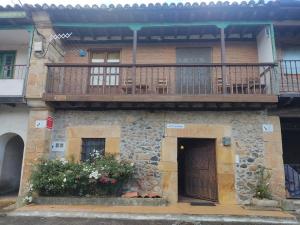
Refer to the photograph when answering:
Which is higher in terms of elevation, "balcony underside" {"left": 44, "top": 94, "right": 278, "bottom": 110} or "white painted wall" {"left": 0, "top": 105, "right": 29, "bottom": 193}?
"balcony underside" {"left": 44, "top": 94, "right": 278, "bottom": 110}

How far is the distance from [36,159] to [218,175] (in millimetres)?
5643

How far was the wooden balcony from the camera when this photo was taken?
780 centimetres

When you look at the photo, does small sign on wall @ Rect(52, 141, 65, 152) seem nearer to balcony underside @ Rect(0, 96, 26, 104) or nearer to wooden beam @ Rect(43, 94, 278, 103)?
wooden beam @ Rect(43, 94, 278, 103)

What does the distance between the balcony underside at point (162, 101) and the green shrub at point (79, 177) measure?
185 centimetres

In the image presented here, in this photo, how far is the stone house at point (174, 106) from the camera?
7910 mm

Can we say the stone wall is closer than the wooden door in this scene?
Yes

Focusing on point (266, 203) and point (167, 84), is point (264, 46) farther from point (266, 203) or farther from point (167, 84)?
point (266, 203)

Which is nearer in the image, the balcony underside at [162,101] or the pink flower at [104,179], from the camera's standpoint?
the pink flower at [104,179]

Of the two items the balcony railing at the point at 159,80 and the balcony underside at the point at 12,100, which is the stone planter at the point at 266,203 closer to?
the balcony railing at the point at 159,80

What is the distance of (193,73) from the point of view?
855cm

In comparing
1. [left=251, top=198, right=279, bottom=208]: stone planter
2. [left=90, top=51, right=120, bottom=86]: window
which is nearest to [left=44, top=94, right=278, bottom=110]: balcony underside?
[left=90, top=51, right=120, bottom=86]: window

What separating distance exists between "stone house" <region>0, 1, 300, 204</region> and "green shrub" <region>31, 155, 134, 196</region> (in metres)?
0.55

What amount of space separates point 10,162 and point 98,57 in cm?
527

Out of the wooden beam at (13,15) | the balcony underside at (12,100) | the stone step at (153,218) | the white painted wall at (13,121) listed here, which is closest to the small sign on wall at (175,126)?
the stone step at (153,218)
